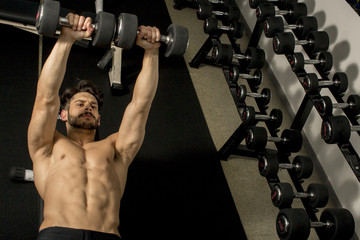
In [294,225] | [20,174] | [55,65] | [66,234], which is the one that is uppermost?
[55,65]

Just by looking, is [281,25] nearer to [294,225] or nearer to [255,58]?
[255,58]

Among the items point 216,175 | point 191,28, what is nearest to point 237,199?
point 216,175

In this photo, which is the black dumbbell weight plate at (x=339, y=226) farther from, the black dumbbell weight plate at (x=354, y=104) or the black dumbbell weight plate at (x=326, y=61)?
the black dumbbell weight plate at (x=326, y=61)

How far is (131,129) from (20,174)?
0.74m

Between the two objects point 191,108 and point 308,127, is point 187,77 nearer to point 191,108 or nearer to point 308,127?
point 191,108

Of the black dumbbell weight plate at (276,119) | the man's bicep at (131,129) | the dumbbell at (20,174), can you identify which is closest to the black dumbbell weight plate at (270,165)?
the black dumbbell weight plate at (276,119)

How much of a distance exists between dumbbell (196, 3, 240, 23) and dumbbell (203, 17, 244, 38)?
60 millimetres

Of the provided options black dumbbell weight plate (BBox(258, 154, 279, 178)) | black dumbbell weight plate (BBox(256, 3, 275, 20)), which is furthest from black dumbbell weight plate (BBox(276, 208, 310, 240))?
black dumbbell weight plate (BBox(256, 3, 275, 20))

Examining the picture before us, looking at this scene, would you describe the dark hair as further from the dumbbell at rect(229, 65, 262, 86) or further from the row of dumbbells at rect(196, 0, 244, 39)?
the row of dumbbells at rect(196, 0, 244, 39)

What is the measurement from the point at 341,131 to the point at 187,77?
1.60 meters

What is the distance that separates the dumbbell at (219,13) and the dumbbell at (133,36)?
1434 millimetres

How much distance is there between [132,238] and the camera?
8.55 ft

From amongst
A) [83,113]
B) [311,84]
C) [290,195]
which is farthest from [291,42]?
[83,113]

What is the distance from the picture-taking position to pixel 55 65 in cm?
200
